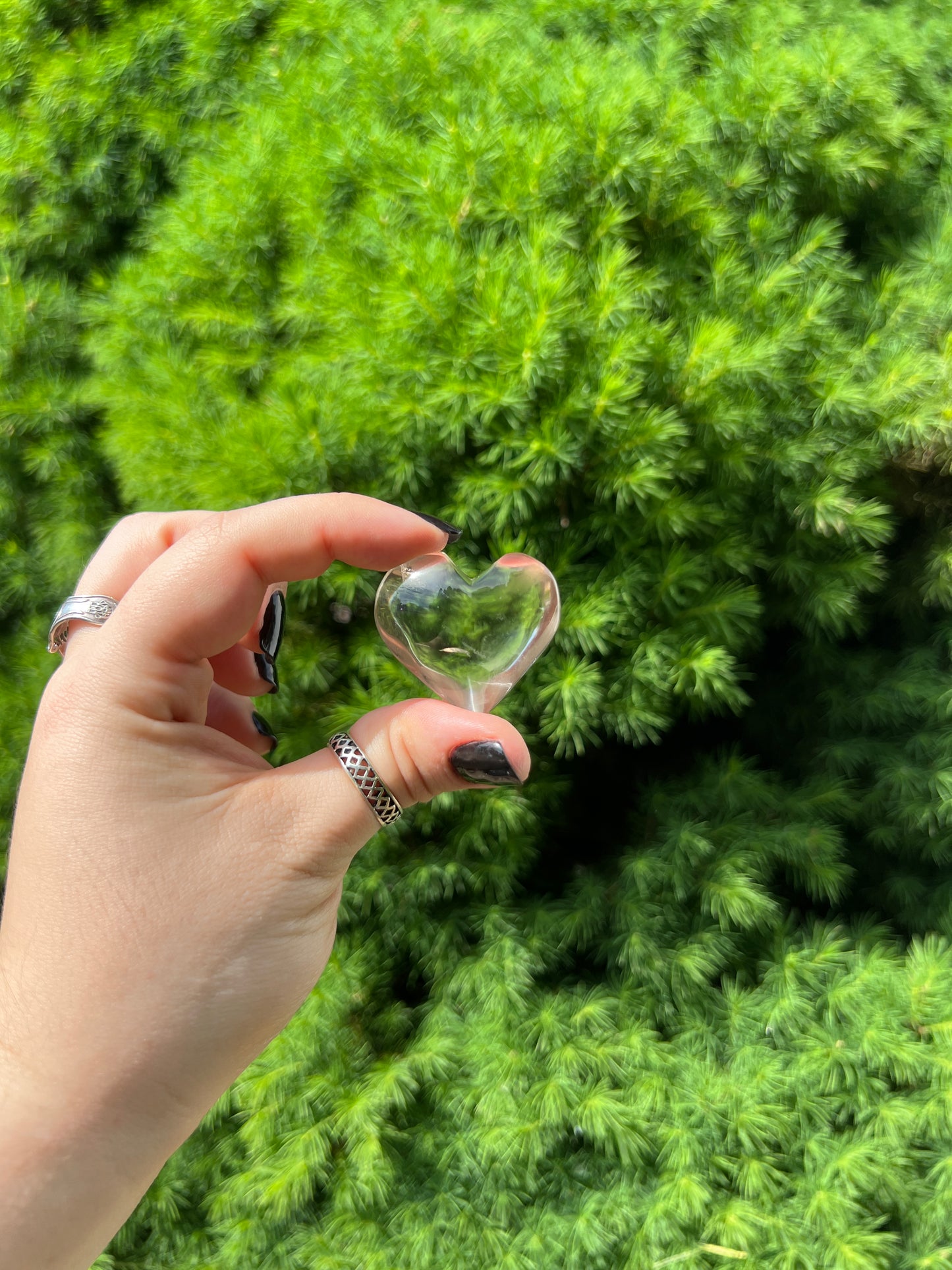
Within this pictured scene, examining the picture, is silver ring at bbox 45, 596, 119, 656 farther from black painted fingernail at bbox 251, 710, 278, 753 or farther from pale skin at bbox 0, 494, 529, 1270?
black painted fingernail at bbox 251, 710, 278, 753

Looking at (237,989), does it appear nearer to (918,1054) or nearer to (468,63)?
(918,1054)

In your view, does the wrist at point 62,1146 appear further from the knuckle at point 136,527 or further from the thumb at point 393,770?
the knuckle at point 136,527

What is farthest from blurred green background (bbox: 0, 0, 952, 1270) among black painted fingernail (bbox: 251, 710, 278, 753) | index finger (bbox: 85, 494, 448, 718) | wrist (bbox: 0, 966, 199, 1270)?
wrist (bbox: 0, 966, 199, 1270)

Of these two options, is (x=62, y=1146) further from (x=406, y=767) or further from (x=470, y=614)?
(x=470, y=614)

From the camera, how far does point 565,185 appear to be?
37.6 inches

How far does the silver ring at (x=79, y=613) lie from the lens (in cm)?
77

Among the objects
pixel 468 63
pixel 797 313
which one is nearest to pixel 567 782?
pixel 797 313

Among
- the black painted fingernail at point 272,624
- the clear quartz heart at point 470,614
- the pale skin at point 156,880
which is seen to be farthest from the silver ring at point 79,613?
the clear quartz heart at point 470,614

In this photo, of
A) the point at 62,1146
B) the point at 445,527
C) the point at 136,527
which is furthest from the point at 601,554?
the point at 62,1146

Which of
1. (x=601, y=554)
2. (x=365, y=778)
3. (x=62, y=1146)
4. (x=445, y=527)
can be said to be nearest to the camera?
(x=62, y=1146)

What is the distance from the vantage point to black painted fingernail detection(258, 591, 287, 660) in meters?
0.88

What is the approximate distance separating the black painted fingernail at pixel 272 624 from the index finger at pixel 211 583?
0.37 feet

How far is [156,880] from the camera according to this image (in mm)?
637

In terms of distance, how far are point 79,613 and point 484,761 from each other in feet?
1.36
